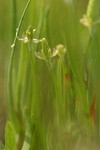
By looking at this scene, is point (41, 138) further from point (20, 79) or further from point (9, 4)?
point (9, 4)

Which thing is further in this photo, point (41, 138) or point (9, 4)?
point (9, 4)

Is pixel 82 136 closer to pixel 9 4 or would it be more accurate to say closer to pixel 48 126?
pixel 48 126

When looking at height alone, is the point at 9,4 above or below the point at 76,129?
above

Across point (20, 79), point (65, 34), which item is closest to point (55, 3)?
point (65, 34)

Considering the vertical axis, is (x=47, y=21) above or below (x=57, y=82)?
above

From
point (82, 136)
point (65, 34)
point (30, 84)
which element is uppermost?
point (65, 34)

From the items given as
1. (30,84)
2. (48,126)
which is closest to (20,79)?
(30,84)
